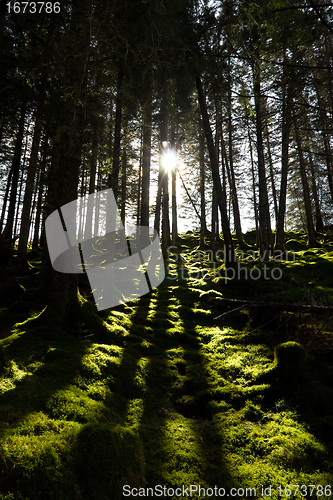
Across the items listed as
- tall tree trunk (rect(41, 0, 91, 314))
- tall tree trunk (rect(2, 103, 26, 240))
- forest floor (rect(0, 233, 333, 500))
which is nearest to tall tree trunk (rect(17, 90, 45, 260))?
tall tree trunk (rect(2, 103, 26, 240))

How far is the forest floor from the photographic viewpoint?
2.53 m

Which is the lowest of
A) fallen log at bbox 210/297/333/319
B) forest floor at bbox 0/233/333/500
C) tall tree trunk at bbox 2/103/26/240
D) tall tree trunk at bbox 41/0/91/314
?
forest floor at bbox 0/233/333/500

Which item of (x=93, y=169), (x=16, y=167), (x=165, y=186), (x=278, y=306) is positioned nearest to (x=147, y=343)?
(x=278, y=306)

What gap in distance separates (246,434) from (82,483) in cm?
221

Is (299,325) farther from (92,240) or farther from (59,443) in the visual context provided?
(92,240)

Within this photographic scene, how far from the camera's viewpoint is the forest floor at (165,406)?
253 cm

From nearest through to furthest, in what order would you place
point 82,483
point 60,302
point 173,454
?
point 82,483 → point 173,454 → point 60,302

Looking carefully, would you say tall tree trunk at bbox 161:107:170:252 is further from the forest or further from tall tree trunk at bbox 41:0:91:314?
tall tree trunk at bbox 41:0:91:314

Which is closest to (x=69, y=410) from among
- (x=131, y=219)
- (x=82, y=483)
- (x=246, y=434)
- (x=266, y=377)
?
(x=82, y=483)

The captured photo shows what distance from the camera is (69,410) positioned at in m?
3.14

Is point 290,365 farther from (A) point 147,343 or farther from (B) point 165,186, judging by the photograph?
(B) point 165,186

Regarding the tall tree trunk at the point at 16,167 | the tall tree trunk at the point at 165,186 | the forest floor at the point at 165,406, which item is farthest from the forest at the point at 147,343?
the tall tree trunk at the point at 165,186

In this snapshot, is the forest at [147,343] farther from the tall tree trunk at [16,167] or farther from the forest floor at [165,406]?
the tall tree trunk at [16,167]

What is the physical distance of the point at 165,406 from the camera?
4.06m
